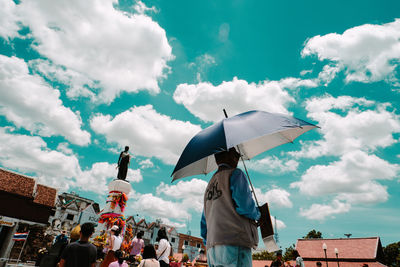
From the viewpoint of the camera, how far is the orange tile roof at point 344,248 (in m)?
26.4

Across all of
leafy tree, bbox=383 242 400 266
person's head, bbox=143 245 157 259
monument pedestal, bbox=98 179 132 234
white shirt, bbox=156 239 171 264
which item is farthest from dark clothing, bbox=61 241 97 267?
leafy tree, bbox=383 242 400 266

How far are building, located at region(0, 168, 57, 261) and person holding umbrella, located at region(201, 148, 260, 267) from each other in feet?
69.4

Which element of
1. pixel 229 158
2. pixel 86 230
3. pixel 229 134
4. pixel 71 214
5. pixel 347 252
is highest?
pixel 71 214

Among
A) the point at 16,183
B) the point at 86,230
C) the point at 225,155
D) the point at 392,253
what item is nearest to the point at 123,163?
the point at 86,230

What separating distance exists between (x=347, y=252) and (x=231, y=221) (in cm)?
3312

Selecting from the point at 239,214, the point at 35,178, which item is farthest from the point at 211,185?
the point at 35,178

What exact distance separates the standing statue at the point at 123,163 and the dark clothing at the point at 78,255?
8.48 metres

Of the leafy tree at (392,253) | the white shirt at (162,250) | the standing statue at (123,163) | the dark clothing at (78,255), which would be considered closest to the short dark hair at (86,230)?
the dark clothing at (78,255)

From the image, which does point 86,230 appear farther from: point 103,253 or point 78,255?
point 103,253

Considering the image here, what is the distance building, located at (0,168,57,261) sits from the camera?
1716cm

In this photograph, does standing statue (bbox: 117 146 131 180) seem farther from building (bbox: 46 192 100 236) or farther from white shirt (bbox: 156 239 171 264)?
building (bbox: 46 192 100 236)

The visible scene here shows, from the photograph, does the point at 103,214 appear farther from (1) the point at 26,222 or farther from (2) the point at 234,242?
(1) the point at 26,222

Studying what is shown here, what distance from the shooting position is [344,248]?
28.1m

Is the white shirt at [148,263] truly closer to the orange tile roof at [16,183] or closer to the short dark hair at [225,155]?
the short dark hair at [225,155]
